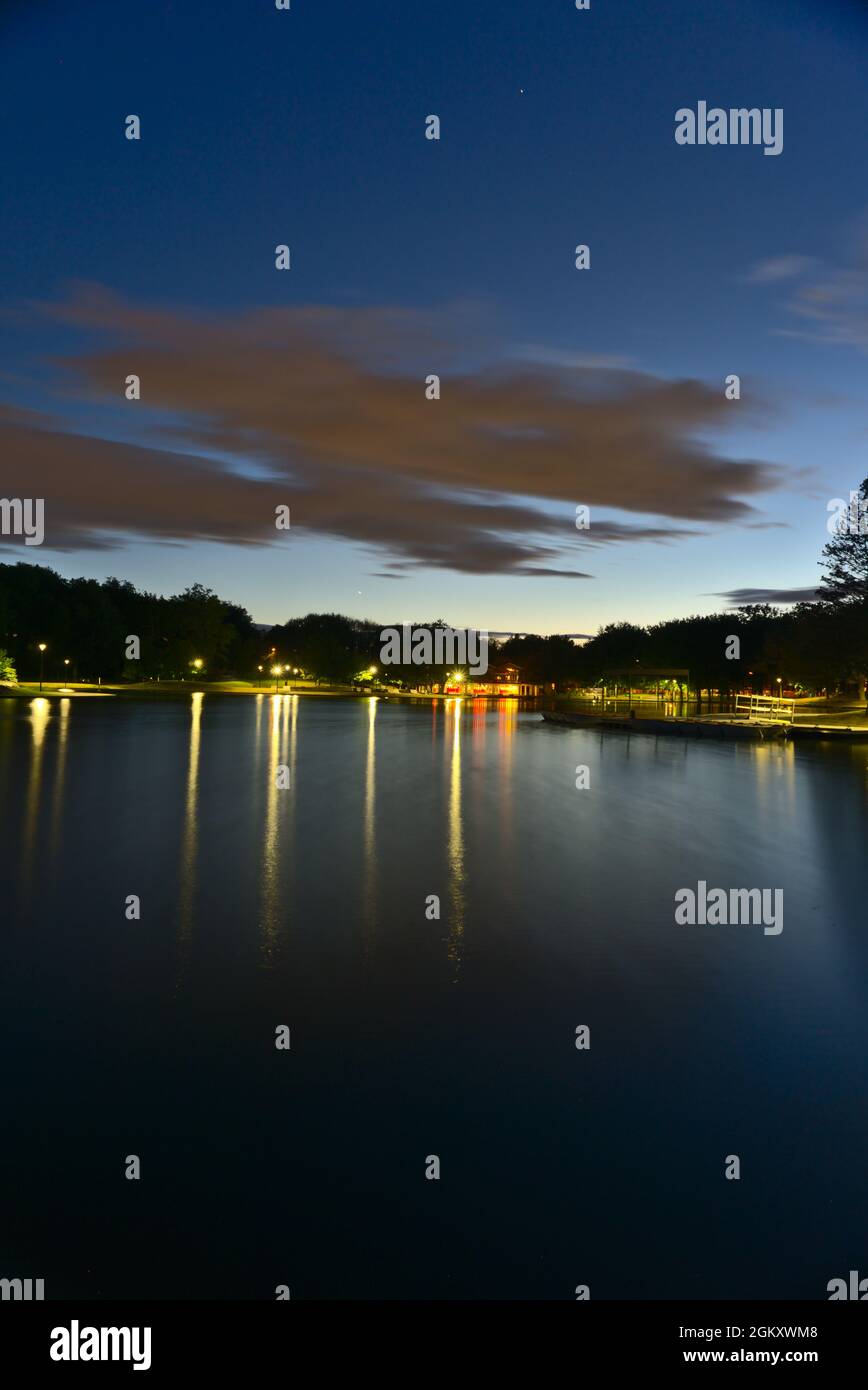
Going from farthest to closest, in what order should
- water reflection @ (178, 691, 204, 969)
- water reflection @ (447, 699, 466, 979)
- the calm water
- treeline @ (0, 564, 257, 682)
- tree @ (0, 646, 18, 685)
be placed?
treeline @ (0, 564, 257, 682)
tree @ (0, 646, 18, 685)
water reflection @ (178, 691, 204, 969)
water reflection @ (447, 699, 466, 979)
the calm water

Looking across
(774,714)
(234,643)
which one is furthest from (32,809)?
(234,643)

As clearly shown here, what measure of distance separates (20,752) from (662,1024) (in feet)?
81.6

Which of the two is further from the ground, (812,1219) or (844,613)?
(844,613)

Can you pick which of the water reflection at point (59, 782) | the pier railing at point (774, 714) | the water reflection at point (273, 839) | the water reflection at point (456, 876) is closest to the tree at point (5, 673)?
the water reflection at point (59, 782)

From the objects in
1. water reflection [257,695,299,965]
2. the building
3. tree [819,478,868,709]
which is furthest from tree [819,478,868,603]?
the building

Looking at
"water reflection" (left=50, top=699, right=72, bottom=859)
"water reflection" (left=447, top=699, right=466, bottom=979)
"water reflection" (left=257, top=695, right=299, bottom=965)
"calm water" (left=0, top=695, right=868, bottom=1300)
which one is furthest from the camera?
"water reflection" (left=50, top=699, right=72, bottom=859)

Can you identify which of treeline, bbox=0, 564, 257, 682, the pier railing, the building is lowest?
the pier railing

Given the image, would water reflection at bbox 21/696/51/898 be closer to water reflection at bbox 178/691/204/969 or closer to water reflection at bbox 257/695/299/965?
water reflection at bbox 178/691/204/969

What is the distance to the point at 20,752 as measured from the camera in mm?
28328

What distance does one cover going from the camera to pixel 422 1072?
19.4 feet

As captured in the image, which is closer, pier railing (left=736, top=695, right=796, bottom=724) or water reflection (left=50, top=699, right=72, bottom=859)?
water reflection (left=50, top=699, right=72, bottom=859)

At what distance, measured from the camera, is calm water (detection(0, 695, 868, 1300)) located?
4.19 meters
